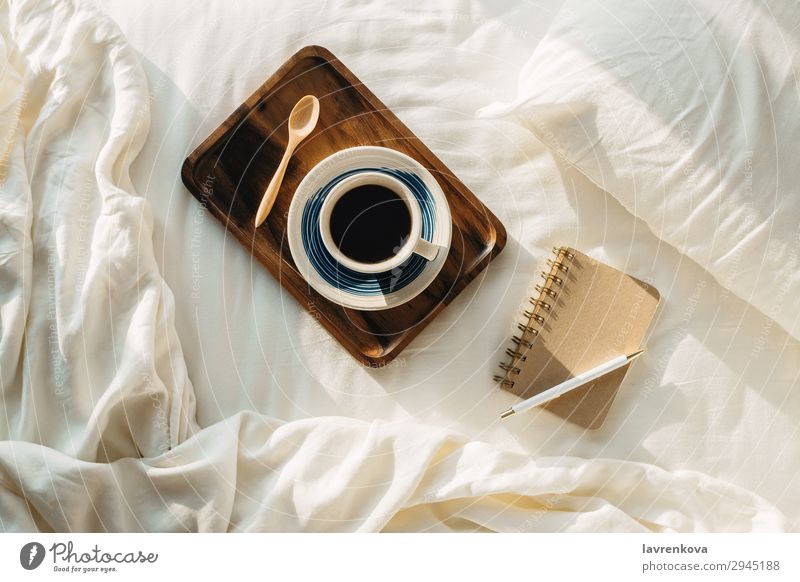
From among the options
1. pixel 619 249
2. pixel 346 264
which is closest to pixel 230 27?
pixel 346 264

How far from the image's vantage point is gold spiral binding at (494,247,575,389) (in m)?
0.54

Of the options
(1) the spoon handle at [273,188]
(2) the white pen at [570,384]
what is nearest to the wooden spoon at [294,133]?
(1) the spoon handle at [273,188]

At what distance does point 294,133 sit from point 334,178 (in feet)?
0.19

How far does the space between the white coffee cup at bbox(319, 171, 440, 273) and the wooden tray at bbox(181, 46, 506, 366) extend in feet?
0.17

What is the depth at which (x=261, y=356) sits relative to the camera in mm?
544

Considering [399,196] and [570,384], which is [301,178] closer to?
[399,196]

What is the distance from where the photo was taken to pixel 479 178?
0.55m

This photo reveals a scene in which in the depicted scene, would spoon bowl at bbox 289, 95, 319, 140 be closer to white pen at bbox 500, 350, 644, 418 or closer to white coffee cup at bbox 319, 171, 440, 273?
white coffee cup at bbox 319, 171, 440, 273

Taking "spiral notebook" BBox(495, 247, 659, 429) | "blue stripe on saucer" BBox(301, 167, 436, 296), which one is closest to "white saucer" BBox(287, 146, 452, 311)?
"blue stripe on saucer" BBox(301, 167, 436, 296)

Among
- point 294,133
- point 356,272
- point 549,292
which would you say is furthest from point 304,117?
point 549,292
